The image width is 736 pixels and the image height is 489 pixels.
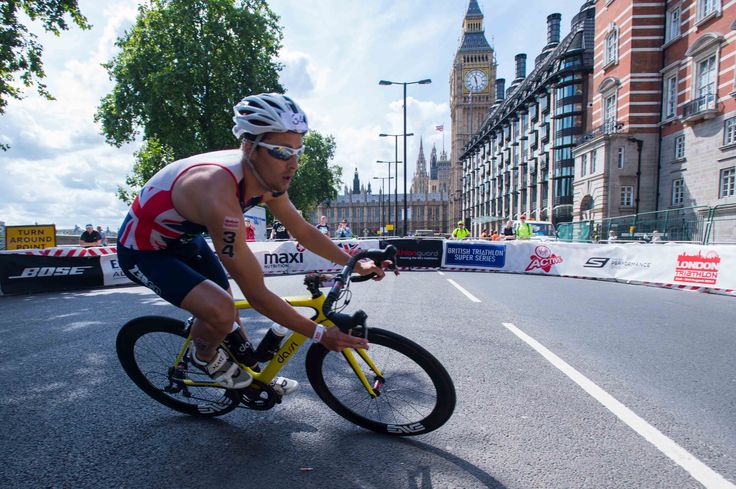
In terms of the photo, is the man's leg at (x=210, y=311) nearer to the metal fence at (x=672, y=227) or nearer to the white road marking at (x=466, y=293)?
the white road marking at (x=466, y=293)

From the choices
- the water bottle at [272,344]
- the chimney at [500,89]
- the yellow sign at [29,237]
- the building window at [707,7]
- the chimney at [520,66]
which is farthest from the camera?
the chimney at [500,89]

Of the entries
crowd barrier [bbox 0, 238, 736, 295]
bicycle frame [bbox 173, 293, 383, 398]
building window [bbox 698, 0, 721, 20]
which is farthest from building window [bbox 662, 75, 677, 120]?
bicycle frame [bbox 173, 293, 383, 398]

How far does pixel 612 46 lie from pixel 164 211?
129 feet

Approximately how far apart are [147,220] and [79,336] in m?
3.55

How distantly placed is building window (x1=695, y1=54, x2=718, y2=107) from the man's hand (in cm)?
3090

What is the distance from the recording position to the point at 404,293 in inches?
323

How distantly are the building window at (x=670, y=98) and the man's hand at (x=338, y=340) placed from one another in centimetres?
3462

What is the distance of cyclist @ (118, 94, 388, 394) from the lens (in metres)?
2.04

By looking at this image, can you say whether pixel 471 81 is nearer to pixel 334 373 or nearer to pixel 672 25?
pixel 672 25

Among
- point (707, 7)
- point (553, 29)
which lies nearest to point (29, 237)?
point (707, 7)

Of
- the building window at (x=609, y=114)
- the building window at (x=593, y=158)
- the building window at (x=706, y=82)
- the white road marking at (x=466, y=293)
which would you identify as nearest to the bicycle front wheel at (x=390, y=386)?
the white road marking at (x=466, y=293)

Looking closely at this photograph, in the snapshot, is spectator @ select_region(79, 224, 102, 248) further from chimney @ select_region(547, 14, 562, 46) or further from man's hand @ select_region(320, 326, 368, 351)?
chimney @ select_region(547, 14, 562, 46)

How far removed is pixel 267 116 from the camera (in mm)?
2178

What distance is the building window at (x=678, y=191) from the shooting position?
90.5 feet
